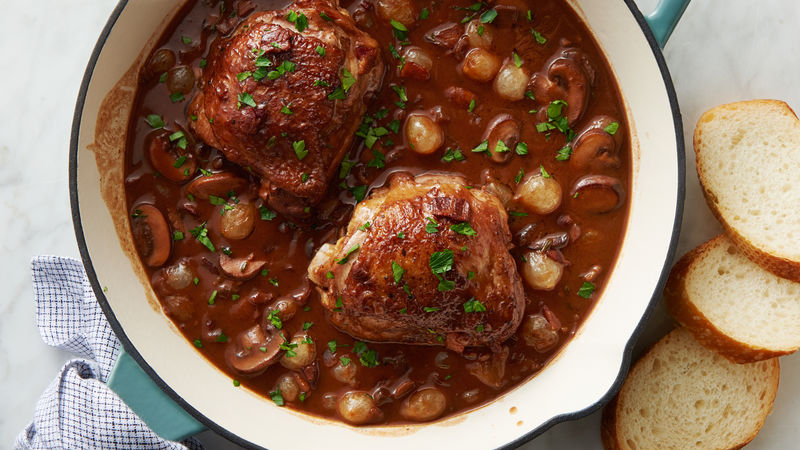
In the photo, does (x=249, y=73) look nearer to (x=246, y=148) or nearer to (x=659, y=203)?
(x=246, y=148)

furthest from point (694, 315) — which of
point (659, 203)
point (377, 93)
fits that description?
point (377, 93)

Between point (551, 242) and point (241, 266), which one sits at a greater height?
point (241, 266)

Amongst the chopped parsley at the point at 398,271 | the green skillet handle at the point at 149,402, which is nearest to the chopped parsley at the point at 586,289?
the chopped parsley at the point at 398,271

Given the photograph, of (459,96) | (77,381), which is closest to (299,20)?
(459,96)

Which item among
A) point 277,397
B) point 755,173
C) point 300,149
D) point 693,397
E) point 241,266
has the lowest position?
point 693,397

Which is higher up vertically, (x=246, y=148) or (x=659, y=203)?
(x=246, y=148)

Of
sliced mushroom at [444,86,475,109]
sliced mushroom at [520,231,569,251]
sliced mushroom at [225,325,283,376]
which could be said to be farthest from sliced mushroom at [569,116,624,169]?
sliced mushroom at [225,325,283,376]

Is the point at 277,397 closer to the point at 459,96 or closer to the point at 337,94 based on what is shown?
the point at 337,94

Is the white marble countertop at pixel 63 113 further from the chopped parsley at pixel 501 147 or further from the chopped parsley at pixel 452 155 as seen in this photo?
the chopped parsley at pixel 452 155
